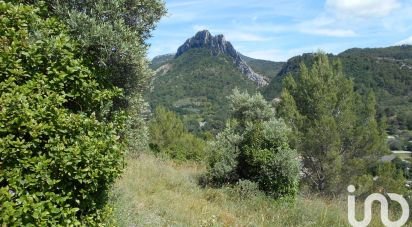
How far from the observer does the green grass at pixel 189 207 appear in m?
6.09

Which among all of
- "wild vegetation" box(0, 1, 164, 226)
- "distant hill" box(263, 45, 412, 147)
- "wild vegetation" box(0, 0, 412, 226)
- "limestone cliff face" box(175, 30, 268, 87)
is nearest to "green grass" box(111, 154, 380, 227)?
"wild vegetation" box(0, 0, 412, 226)

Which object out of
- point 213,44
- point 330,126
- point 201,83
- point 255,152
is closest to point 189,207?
point 255,152

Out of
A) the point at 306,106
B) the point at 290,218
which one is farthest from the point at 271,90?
the point at 290,218

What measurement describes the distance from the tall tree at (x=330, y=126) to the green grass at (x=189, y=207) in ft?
29.2

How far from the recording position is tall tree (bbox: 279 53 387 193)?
17672 mm

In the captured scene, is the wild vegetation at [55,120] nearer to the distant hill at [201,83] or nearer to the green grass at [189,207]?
the green grass at [189,207]

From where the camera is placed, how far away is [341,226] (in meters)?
6.80

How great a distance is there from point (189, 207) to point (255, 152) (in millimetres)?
3632

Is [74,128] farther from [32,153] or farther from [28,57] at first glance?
[28,57]

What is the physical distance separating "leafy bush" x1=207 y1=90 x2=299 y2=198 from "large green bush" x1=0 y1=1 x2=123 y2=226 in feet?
22.0

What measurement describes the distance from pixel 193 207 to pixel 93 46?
3828 mm

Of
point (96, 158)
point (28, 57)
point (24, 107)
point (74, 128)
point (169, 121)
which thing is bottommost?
point (169, 121)

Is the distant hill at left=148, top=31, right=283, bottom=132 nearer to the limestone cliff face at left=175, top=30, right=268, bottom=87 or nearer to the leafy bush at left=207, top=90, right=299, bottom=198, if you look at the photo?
the limestone cliff face at left=175, top=30, right=268, bottom=87

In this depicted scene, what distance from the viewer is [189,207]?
286 inches
